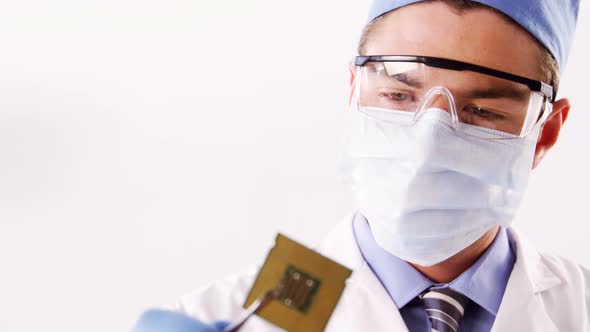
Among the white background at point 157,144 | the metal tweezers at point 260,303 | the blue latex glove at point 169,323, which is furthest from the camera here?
the white background at point 157,144

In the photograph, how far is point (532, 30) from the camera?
1.65 meters

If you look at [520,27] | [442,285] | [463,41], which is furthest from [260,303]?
[520,27]

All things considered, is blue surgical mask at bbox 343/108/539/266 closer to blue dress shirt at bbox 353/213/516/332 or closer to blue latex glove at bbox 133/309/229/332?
blue dress shirt at bbox 353/213/516/332

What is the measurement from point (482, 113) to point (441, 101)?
0.13m

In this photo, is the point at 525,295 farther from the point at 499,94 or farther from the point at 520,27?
the point at 520,27

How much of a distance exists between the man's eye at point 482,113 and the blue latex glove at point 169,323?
84 cm

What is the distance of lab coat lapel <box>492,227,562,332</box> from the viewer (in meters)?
1.64

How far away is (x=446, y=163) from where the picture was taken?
1.55 m

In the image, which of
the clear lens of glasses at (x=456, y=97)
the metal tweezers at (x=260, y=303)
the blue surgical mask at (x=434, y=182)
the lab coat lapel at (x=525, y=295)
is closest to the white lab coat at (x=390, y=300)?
the lab coat lapel at (x=525, y=295)

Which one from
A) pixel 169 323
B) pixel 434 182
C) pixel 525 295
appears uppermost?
pixel 434 182

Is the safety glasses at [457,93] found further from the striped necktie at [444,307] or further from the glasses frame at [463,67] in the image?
the striped necktie at [444,307]

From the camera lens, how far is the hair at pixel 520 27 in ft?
5.28

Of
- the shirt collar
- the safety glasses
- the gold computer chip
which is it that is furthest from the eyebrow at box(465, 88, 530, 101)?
the gold computer chip

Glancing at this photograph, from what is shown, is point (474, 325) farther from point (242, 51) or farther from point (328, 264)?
point (242, 51)
